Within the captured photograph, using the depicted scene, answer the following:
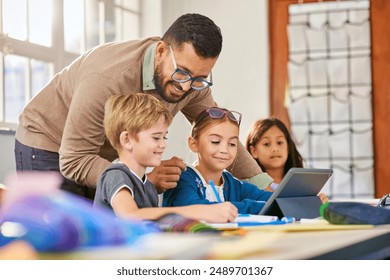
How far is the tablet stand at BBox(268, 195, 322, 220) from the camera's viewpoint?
120 cm

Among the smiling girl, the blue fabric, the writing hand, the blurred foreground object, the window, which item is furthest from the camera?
the window

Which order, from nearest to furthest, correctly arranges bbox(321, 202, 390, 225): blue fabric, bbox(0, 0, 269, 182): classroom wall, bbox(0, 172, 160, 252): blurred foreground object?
bbox(0, 172, 160, 252): blurred foreground object, bbox(321, 202, 390, 225): blue fabric, bbox(0, 0, 269, 182): classroom wall

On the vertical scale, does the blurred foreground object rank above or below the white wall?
below

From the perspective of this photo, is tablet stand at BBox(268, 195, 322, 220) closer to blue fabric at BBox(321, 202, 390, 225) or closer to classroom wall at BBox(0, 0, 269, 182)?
blue fabric at BBox(321, 202, 390, 225)

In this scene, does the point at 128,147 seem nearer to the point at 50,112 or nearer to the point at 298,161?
the point at 50,112

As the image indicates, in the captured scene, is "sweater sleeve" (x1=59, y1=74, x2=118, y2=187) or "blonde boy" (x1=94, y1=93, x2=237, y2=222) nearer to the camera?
"blonde boy" (x1=94, y1=93, x2=237, y2=222)

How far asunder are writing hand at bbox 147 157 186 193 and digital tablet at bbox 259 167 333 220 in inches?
9.5

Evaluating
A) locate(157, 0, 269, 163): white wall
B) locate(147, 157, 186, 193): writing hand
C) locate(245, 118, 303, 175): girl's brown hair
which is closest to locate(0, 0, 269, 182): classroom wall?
locate(157, 0, 269, 163): white wall

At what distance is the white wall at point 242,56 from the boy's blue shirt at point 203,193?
2708 millimetres

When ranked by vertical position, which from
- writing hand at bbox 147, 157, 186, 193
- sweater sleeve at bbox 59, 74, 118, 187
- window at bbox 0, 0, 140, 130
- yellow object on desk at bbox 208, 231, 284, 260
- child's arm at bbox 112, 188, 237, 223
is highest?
window at bbox 0, 0, 140, 130

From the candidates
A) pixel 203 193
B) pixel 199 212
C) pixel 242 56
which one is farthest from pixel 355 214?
pixel 242 56

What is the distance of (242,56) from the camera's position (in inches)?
174

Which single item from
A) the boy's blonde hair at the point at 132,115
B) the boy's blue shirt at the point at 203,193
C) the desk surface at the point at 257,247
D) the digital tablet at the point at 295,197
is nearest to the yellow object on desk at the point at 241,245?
the desk surface at the point at 257,247

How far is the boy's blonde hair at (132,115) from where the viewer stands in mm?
1275
